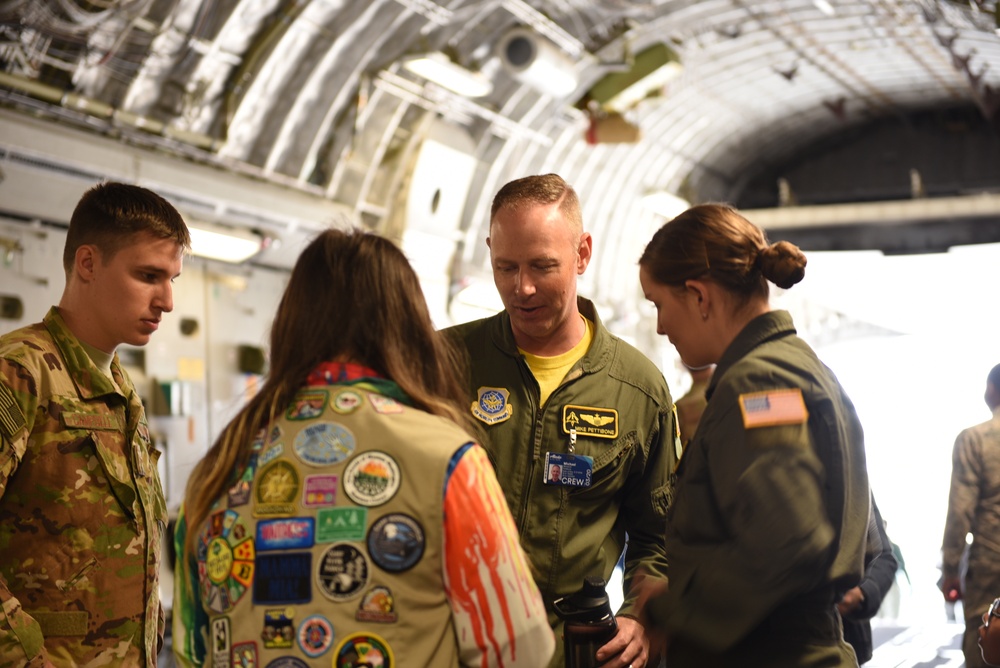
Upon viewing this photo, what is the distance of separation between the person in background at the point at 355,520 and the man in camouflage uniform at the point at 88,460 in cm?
77

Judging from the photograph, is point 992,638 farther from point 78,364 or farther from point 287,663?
point 78,364

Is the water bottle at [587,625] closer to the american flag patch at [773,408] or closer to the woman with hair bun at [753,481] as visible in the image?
the woman with hair bun at [753,481]

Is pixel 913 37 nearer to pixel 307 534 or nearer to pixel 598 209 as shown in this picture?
pixel 598 209

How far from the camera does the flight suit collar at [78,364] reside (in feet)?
8.56

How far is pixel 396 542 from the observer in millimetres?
1729

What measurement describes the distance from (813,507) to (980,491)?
12.4ft

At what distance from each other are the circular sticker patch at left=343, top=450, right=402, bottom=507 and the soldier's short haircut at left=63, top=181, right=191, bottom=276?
1286 millimetres

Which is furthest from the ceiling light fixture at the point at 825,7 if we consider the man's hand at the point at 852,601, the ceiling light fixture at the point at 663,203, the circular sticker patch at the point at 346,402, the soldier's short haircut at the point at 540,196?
the circular sticker patch at the point at 346,402

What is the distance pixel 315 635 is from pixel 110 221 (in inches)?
56.7

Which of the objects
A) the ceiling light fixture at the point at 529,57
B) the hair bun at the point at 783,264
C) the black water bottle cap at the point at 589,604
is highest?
the ceiling light fixture at the point at 529,57

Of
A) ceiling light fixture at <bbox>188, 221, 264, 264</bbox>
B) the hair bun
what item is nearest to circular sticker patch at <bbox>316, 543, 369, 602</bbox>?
the hair bun

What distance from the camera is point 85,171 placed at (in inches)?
229

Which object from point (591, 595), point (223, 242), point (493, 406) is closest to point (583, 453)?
point (493, 406)

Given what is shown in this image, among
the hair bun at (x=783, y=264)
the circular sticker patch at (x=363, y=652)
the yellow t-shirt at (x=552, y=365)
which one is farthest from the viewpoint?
the yellow t-shirt at (x=552, y=365)
